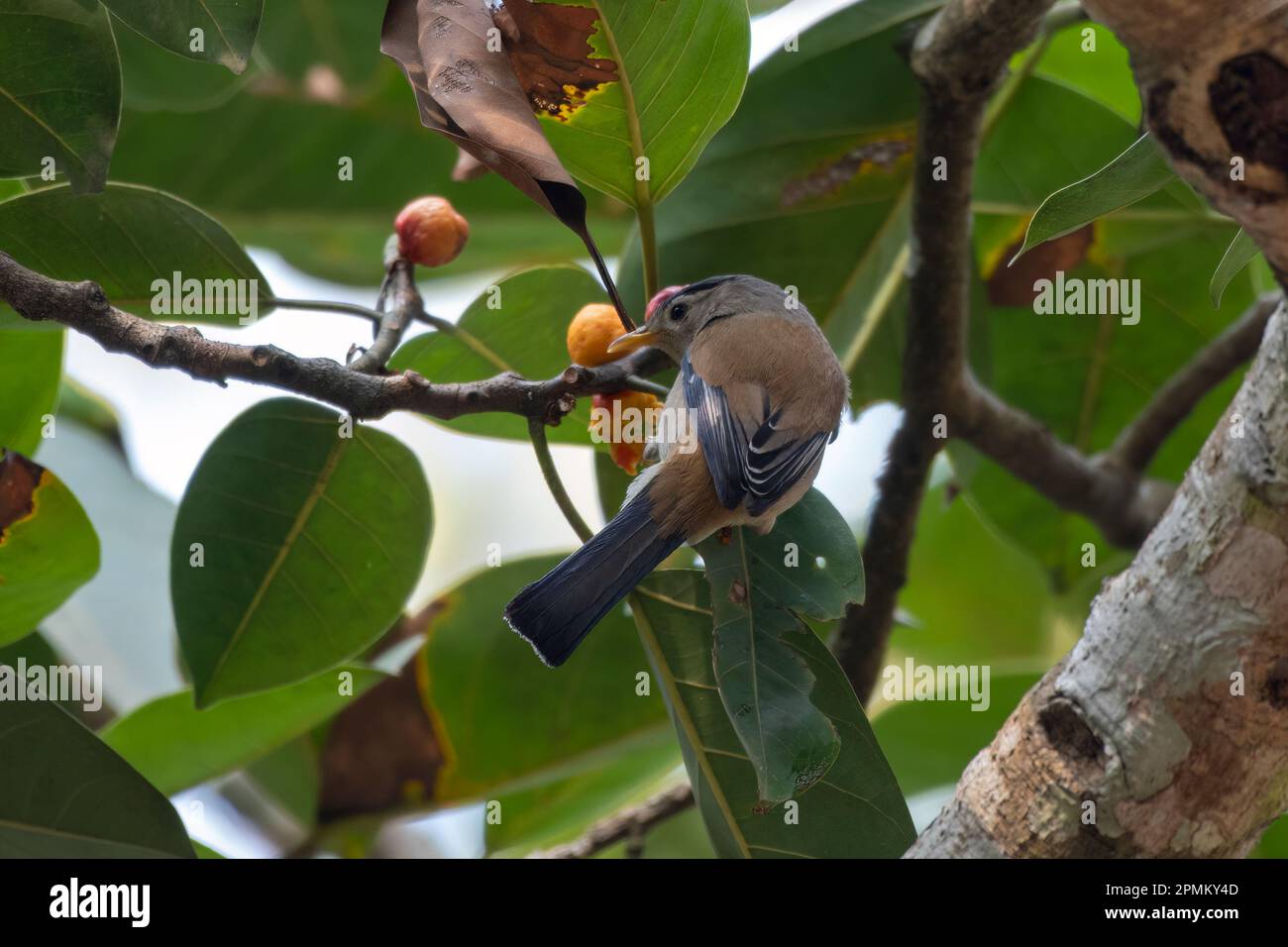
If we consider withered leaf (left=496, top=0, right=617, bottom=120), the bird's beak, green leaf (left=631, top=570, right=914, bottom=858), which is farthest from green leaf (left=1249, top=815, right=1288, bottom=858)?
withered leaf (left=496, top=0, right=617, bottom=120)

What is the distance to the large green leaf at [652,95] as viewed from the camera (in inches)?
61.9

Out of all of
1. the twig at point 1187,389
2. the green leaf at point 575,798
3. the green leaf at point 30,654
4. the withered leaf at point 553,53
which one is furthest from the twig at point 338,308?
the twig at point 1187,389

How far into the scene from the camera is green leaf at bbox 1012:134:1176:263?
1.36 metres

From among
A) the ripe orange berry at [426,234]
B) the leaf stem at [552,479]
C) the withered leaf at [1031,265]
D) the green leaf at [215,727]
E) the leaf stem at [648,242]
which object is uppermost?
the withered leaf at [1031,265]

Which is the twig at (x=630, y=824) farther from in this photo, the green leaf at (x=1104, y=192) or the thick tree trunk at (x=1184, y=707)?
the green leaf at (x=1104, y=192)

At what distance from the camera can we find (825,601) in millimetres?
1561

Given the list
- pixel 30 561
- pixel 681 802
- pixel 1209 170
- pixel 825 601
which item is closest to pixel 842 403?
pixel 825 601

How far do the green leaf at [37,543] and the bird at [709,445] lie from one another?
773 millimetres

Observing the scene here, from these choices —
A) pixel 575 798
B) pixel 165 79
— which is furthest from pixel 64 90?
pixel 575 798

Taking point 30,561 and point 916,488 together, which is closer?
point 30,561

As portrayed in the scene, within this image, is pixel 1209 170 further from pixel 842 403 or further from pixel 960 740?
pixel 960 740

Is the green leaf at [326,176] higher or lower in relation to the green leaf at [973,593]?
higher

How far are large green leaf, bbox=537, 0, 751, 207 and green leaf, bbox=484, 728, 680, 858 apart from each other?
1344mm
